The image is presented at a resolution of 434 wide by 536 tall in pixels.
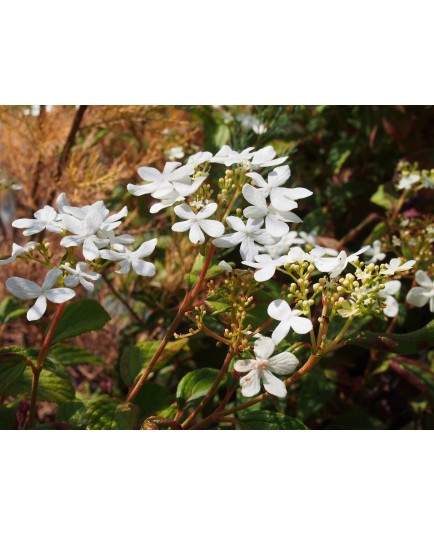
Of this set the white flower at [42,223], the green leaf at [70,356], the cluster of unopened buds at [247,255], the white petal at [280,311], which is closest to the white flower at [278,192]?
the cluster of unopened buds at [247,255]

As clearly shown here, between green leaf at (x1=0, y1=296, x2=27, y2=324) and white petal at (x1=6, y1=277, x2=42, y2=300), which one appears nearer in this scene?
white petal at (x1=6, y1=277, x2=42, y2=300)

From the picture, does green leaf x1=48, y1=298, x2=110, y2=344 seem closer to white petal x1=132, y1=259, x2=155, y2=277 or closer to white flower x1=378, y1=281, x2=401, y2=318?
white petal x1=132, y1=259, x2=155, y2=277

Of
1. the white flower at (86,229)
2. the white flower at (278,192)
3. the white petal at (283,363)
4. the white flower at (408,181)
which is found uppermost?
the white flower at (278,192)

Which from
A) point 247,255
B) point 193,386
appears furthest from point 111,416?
point 247,255

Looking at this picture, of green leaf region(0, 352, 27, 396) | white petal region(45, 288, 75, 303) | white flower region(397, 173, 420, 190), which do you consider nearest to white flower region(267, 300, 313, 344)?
white petal region(45, 288, 75, 303)

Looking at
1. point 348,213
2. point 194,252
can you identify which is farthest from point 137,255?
point 348,213

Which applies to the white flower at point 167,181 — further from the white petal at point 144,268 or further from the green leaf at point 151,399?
the green leaf at point 151,399
